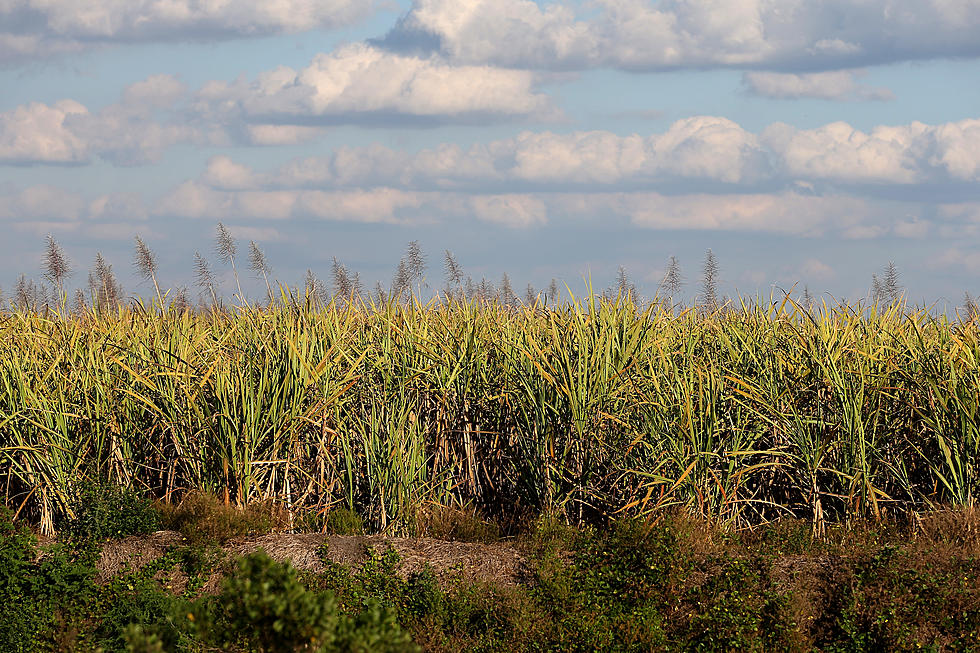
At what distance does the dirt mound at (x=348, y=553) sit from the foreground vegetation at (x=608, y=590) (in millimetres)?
62

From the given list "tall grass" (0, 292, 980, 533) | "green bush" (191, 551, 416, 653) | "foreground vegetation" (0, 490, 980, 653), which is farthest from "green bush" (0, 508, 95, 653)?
"green bush" (191, 551, 416, 653)

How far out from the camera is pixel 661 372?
719 centimetres

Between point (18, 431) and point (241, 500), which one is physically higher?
point (18, 431)

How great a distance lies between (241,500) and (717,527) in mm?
3390

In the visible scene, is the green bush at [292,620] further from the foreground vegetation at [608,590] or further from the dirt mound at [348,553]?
the dirt mound at [348,553]

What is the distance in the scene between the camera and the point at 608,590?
608 centimetres

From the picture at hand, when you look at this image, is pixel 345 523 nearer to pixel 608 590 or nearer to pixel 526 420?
pixel 526 420

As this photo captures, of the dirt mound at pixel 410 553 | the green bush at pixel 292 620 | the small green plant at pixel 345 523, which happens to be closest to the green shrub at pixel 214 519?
the dirt mound at pixel 410 553

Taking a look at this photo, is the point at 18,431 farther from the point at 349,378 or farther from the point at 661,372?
the point at 661,372

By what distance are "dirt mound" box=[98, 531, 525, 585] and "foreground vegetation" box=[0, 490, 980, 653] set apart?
2.4 inches

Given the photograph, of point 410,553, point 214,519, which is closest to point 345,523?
point 410,553

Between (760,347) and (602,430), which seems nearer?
(602,430)

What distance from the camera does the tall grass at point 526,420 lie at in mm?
6770

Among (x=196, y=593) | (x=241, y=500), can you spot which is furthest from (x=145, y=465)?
(x=196, y=593)
